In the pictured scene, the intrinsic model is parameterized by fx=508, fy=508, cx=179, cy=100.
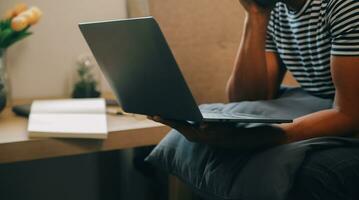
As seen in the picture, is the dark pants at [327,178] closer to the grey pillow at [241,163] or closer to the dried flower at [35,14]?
the grey pillow at [241,163]

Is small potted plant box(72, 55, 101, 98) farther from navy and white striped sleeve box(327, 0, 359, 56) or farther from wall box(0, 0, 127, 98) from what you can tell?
navy and white striped sleeve box(327, 0, 359, 56)

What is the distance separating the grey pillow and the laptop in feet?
0.24

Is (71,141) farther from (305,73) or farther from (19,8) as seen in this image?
(305,73)

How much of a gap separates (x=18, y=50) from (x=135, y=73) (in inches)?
30.4

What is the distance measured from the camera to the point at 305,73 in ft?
4.12

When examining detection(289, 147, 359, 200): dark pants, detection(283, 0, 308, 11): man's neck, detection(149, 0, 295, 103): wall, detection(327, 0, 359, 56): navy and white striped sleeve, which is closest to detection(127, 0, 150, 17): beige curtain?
detection(149, 0, 295, 103): wall

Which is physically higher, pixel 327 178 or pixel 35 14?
pixel 35 14

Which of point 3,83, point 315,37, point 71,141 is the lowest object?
point 71,141

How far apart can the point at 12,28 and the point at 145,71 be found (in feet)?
2.10

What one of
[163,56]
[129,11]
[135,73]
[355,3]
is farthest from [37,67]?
[355,3]

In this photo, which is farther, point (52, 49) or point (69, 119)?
point (52, 49)

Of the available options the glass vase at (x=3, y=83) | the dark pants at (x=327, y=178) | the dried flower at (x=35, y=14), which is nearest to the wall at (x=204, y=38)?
the dried flower at (x=35, y=14)

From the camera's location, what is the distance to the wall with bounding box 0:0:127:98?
5.26 ft

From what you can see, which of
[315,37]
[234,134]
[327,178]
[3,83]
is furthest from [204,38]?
[327,178]
